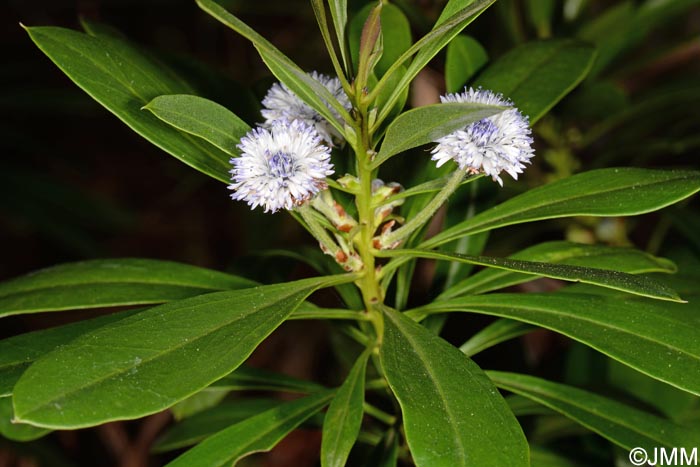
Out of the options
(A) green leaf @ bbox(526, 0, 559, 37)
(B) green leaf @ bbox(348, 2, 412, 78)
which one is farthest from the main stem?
(A) green leaf @ bbox(526, 0, 559, 37)

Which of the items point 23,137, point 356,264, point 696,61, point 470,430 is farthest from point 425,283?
point 696,61

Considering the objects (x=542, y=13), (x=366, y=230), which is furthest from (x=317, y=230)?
(x=542, y=13)

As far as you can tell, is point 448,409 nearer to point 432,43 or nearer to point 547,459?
point 432,43

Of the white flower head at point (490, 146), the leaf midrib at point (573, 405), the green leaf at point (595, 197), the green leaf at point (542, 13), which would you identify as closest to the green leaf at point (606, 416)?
the leaf midrib at point (573, 405)

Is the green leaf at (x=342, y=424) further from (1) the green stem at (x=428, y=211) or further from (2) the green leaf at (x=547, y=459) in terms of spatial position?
(2) the green leaf at (x=547, y=459)

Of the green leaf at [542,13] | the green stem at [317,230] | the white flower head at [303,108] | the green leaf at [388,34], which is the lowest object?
the green stem at [317,230]

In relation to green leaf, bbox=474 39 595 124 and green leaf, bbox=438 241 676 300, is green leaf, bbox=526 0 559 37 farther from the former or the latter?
green leaf, bbox=438 241 676 300
